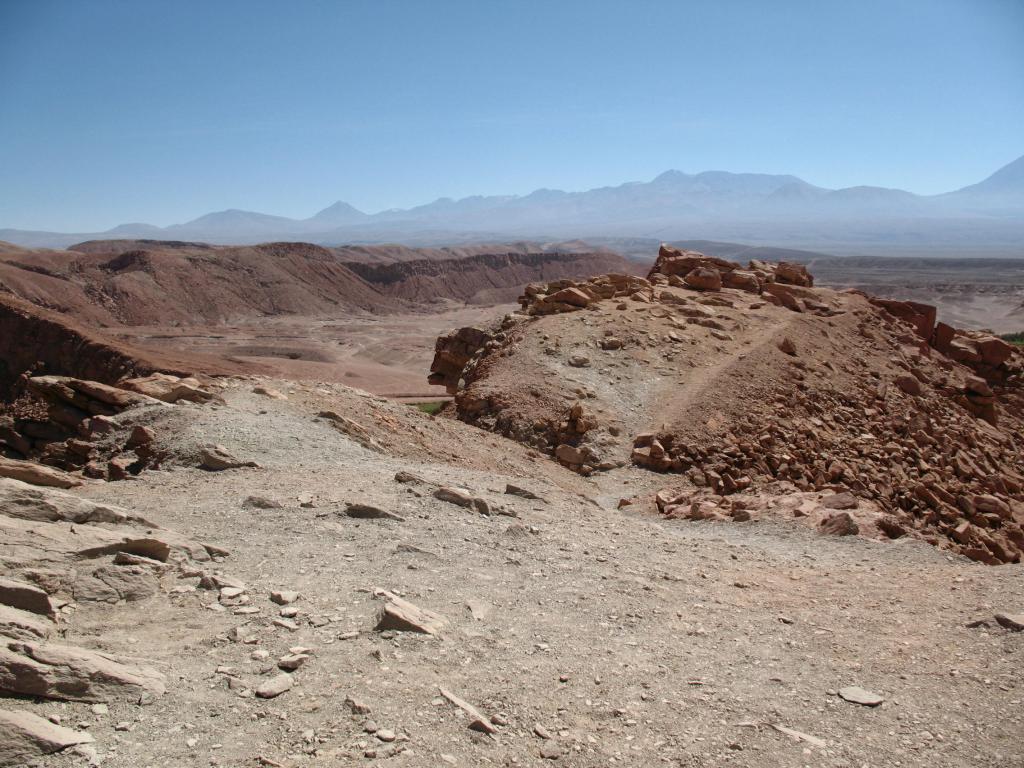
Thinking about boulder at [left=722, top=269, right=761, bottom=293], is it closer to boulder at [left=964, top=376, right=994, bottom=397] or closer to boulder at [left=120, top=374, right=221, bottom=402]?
boulder at [left=964, top=376, right=994, bottom=397]

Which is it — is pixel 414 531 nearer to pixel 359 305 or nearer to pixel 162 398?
pixel 162 398

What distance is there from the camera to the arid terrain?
177 inches

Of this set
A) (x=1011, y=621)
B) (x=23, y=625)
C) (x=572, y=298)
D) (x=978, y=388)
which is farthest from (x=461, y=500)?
(x=978, y=388)

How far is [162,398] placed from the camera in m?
11.8

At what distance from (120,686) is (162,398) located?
8.26 m

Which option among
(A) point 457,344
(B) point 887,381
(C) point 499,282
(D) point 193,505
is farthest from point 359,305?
(D) point 193,505

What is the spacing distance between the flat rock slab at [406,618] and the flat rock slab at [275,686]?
34.2 inches

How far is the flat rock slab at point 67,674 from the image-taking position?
158 inches

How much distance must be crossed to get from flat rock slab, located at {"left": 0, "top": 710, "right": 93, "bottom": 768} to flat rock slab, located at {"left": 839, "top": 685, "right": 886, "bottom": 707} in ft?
15.2

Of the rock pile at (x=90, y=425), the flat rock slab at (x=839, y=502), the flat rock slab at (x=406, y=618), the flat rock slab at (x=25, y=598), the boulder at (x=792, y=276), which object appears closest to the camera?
the flat rock slab at (x=25, y=598)

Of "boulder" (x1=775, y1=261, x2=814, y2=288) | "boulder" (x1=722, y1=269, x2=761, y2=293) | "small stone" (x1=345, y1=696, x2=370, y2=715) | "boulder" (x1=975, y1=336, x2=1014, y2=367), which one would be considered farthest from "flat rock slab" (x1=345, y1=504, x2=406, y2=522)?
"boulder" (x1=975, y1=336, x2=1014, y2=367)

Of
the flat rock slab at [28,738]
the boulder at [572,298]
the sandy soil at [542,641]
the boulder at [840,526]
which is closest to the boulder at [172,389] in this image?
the sandy soil at [542,641]

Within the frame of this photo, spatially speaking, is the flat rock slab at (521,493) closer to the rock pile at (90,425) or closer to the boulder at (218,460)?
the boulder at (218,460)

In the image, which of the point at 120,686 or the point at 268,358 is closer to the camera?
the point at 120,686
